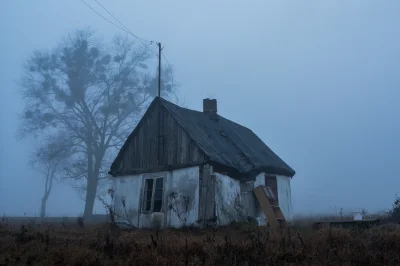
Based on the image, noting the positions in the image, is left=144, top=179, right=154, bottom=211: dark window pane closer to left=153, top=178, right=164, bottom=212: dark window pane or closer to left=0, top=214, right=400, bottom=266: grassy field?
left=153, top=178, right=164, bottom=212: dark window pane

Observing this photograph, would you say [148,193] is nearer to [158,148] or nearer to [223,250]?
[158,148]

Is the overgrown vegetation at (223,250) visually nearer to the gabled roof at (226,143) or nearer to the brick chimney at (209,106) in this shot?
the gabled roof at (226,143)

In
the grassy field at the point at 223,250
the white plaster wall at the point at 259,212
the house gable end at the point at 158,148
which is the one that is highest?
the house gable end at the point at 158,148

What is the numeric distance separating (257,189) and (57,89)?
19.7 metres

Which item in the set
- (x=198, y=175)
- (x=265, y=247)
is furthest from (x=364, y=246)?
(x=198, y=175)

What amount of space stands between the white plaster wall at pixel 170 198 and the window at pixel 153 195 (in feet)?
0.78

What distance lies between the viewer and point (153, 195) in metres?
17.9

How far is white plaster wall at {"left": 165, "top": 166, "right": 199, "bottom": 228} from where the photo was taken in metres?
16.5

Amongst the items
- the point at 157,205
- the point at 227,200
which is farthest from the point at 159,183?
the point at 227,200

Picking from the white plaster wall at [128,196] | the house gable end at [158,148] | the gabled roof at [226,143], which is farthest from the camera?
the white plaster wall at [128,196]

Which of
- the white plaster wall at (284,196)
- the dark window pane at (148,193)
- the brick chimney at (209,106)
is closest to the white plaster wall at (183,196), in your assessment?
the dark window pane at (148,193)

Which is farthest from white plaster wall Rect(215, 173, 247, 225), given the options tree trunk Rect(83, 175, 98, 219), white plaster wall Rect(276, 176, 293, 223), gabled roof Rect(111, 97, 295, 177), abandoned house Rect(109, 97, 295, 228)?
tree trunk Rect(83, 175, 98, 219)

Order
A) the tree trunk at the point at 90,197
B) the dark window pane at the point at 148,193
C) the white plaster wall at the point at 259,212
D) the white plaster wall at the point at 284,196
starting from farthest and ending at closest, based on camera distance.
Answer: the tree trunk at the point at 90,197 → the white plaster wall at the point at 284,196 → the white plaster wall at the point at 259,212 → the dark window pane at the point at 148,193

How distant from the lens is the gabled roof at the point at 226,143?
17.8 meters
